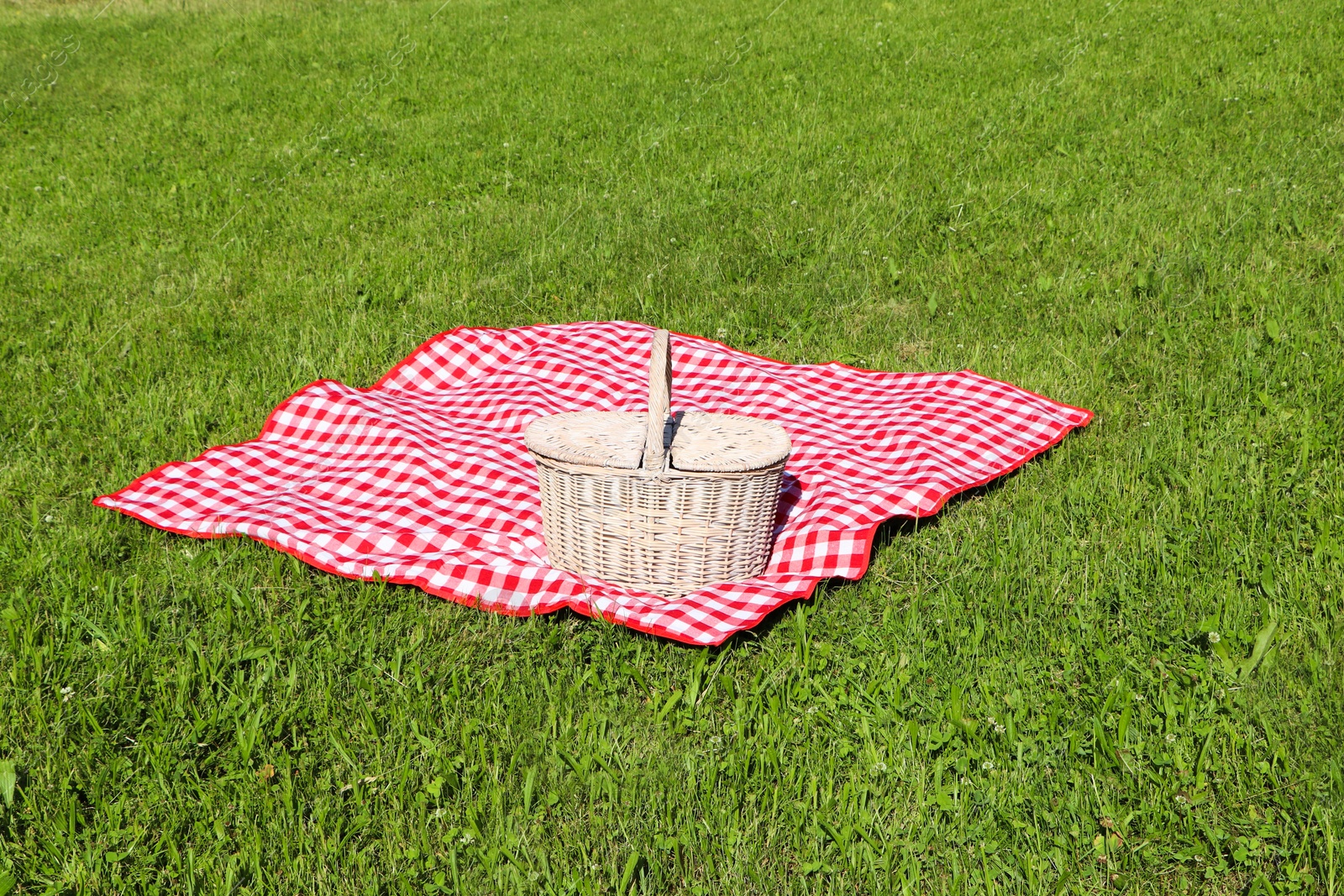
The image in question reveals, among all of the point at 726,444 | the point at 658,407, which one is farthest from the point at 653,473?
the point at 726,444

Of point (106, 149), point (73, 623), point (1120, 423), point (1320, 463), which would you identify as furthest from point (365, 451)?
point (106, 149)

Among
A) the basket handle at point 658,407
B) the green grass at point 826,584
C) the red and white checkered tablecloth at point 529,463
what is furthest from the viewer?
the red and white checkered tablecloth at point 529,463

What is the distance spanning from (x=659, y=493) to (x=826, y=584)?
674 mm

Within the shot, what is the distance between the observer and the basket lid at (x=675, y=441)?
127 inches

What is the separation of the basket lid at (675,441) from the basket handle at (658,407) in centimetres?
5

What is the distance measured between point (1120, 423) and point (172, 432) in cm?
410

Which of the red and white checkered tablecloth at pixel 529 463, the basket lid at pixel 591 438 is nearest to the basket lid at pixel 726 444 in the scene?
the basket lid at pixel 591 438

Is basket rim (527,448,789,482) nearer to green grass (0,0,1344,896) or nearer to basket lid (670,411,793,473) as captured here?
basket lid (670,411,793,473)

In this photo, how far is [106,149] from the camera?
895 centimetres

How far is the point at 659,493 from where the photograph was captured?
3.25m

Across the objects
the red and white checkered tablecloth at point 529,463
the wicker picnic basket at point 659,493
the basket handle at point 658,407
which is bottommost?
the red and white checkered tablecloth at point 529,463

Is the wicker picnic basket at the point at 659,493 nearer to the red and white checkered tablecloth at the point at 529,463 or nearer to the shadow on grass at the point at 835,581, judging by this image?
the red and white checkered tablecloth at the point at 529,463

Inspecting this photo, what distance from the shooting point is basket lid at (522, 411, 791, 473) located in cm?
322

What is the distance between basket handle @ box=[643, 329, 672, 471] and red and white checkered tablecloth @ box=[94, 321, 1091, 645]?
18.8 inches
